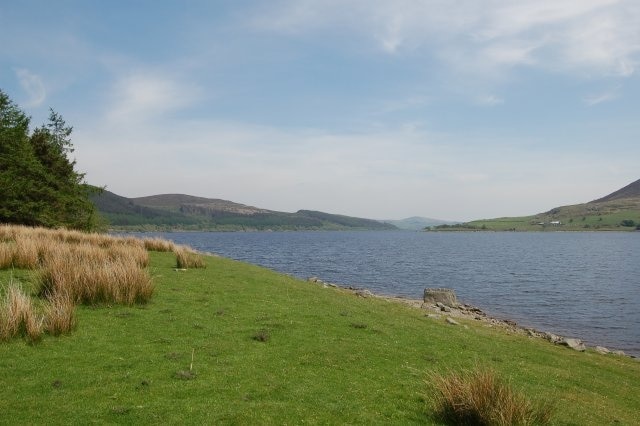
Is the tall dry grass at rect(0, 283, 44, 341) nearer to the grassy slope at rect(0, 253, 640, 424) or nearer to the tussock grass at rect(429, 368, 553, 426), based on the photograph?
the grassy slope at rect(0, 253, 640, 424)

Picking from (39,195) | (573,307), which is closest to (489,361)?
(573,307)

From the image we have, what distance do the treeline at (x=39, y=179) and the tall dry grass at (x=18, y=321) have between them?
28.9m

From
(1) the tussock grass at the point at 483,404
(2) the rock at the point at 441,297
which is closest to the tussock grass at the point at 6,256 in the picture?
(1) the tussock grass at the point at 483,404

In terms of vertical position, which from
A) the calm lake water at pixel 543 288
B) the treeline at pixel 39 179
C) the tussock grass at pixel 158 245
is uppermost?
the treeline at pixel 39 179

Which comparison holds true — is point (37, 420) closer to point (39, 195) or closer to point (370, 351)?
point (370, 351)

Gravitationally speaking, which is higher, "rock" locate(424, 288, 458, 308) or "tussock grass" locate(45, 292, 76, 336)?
"tussock grass" locate(45, 292, 76, 336)

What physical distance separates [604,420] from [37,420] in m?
10.1

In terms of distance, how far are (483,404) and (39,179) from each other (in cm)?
4113

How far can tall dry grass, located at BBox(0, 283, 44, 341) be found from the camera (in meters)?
9.67

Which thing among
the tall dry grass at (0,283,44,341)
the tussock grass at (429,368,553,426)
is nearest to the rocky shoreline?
the tussock grass at (429,368,553,426)

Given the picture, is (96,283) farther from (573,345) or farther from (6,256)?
(573,345)

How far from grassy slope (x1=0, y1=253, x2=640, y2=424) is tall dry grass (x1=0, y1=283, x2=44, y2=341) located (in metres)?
0.30

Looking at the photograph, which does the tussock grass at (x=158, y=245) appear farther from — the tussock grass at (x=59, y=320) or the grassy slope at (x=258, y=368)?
the tussock grass at (x=59, y=320)

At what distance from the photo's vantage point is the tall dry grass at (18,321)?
9672 mm
